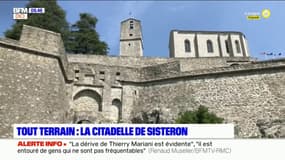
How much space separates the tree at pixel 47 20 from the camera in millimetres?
25047

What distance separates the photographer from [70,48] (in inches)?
1163

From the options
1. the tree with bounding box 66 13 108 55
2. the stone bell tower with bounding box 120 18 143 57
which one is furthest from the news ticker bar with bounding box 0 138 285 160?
the stone bell tower with bounding box 120 18 143 57

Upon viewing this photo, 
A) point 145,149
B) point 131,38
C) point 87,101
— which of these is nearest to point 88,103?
point 87,101

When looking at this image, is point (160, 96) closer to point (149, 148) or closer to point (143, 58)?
point (143, 58)

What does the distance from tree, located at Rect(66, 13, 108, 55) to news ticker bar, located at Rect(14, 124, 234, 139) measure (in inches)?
951

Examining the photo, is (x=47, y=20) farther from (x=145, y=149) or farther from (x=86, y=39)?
(x=145, y=149)

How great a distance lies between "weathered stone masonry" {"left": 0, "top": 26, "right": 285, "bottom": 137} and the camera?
40.8 feet

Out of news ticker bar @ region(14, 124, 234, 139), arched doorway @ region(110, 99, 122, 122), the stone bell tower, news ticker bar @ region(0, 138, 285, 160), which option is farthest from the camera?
the stone bell tower

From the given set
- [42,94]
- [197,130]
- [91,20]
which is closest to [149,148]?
[197,130]

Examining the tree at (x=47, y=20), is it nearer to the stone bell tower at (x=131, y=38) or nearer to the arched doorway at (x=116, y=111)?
the stone bell tower at (x=131, y=38)

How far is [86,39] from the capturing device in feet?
99.5

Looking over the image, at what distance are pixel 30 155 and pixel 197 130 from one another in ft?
12.5

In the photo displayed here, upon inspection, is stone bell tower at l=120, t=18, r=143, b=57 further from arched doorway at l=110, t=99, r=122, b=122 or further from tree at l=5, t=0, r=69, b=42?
arched doorway at l=110, t=99, r=122, b=122

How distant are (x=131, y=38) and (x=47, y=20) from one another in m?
13.4
